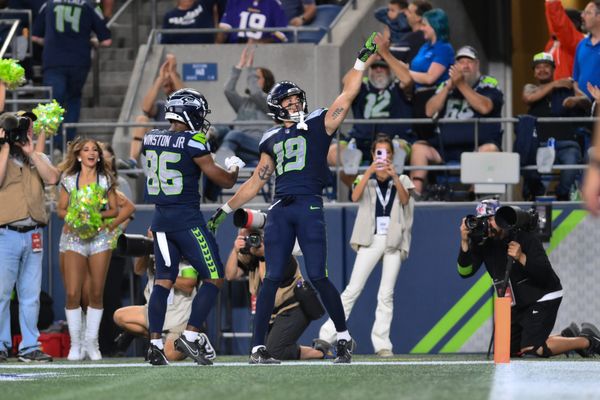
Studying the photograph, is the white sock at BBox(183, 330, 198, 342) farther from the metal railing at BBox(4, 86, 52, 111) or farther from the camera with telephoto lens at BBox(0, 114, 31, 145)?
the metal railing at BBox(4, 86, 52, 111)

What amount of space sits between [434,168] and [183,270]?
2941mm

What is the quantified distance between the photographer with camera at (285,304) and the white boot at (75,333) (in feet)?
5.43

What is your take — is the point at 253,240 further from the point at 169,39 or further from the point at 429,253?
the point at 169,39

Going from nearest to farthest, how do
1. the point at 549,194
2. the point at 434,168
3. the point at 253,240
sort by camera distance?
the point at 253,240 → the point at 434,168 → the point at 549,194

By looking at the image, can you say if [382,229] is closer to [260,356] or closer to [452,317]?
[452,317]

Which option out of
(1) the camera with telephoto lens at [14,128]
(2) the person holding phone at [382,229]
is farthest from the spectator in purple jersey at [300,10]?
(1) the camera with telephoto lens at [14,128]

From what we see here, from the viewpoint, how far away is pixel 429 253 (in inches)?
563

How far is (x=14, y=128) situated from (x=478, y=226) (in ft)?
13.1

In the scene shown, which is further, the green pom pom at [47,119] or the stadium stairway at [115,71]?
the stadium stairway at [115,71]

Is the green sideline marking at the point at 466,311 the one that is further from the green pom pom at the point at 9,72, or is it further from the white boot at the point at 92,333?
the green pom pom at the point at 9,72

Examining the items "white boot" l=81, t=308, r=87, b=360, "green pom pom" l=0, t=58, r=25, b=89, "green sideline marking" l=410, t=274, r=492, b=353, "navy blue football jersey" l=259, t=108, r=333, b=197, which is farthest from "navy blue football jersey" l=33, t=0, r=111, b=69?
"navy blue football jersey" l=259, t=108, r=333, b=197

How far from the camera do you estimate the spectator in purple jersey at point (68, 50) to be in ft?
52.1

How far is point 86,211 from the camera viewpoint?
12.9 meters

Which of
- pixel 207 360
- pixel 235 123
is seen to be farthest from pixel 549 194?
pixel 207 360
